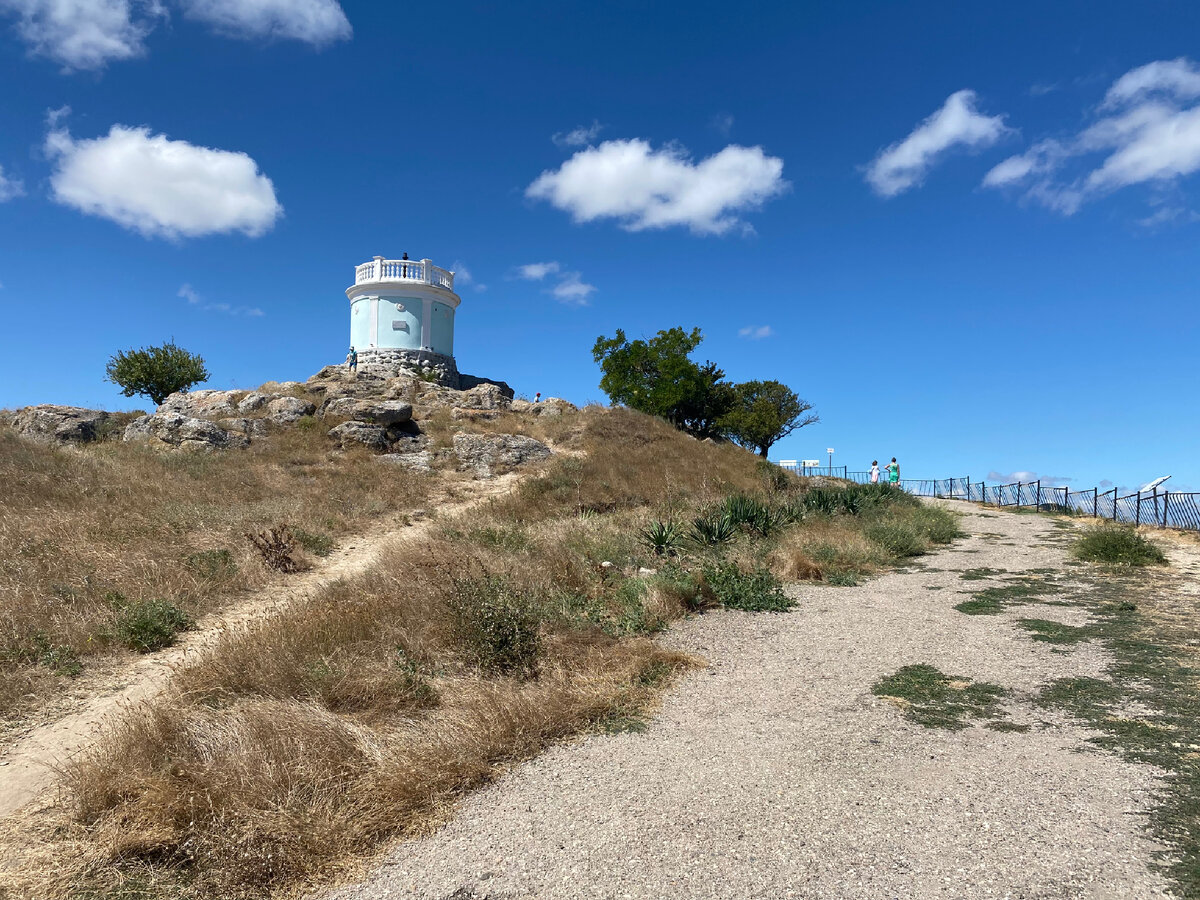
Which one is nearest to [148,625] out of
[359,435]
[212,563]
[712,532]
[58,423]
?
[212,563]

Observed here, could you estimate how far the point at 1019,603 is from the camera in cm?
897

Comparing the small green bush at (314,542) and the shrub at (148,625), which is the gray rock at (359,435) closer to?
the small green bush at (314,542)

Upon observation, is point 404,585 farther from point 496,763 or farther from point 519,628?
point 496,763

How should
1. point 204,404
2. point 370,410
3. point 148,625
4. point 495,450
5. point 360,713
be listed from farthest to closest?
point 204,404, point 370,410, point 495,450, point 148,625, point 360,713

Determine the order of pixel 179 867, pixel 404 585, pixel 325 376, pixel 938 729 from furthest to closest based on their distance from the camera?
1. pixel 325 376
2. pixel 404 585
3. pixel 938 729
4. pixel 179 867

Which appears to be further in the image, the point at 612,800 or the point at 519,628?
the point at 519,628

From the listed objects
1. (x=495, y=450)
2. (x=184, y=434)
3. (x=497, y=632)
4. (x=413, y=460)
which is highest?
(x=184, y=434)

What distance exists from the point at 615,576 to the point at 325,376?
77.4 feet

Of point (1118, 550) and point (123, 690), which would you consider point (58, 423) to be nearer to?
point (123, 690)

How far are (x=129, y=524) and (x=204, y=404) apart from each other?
14863 mm

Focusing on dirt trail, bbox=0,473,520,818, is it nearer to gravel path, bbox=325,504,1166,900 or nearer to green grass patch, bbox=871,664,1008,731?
gravel path, bbox=325,504,1166,900

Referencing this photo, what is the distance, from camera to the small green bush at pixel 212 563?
870cm

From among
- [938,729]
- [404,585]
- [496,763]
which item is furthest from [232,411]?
[938,729]

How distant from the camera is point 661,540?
11.2 meters
